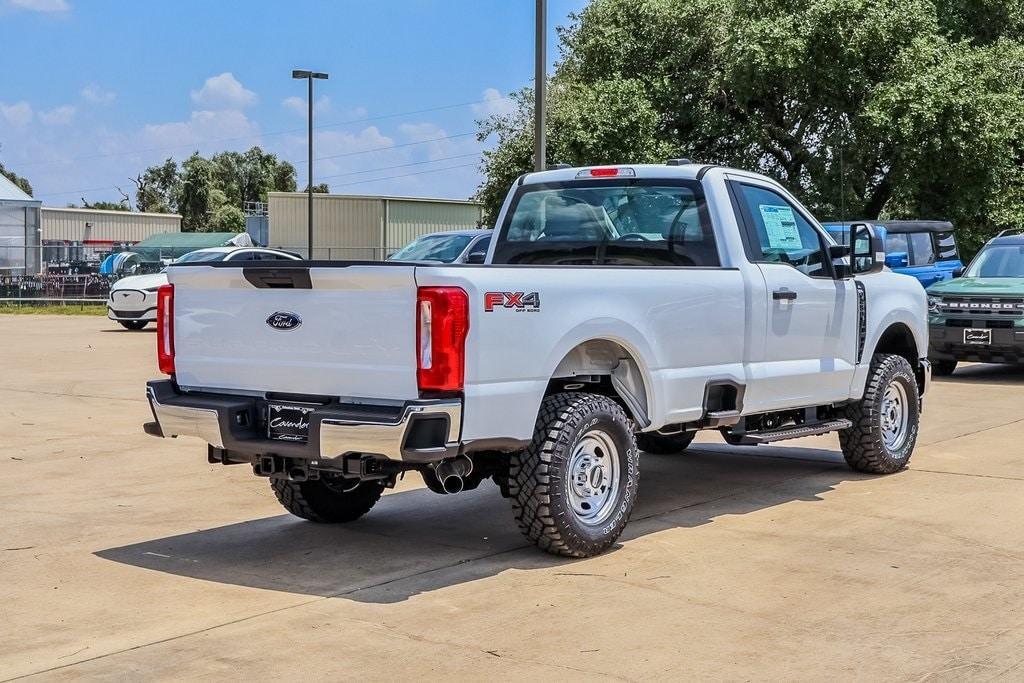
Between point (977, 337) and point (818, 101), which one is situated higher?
point (818, 101)

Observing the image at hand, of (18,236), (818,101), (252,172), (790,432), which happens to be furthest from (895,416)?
(252,172)

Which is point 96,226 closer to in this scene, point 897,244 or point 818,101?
point 818,101

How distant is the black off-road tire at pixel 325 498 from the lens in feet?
25.1

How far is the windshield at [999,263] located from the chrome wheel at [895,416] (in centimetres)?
833

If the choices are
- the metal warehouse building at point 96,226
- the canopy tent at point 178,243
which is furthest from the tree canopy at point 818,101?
the metal warehouse building at point 96,226

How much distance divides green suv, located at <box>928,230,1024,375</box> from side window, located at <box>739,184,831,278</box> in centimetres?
824

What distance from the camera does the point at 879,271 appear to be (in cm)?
954

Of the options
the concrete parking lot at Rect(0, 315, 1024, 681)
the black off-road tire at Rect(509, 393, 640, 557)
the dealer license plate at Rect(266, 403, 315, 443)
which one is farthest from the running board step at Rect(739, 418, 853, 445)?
the dealer license plate at Rect(266, 403, 315, 443)

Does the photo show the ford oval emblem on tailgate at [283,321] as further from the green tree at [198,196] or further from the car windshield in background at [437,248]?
the green tree at [198,196]

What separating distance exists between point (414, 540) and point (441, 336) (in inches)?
69.9

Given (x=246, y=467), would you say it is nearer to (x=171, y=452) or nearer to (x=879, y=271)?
(x=171, y=452)

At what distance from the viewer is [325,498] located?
7.75m

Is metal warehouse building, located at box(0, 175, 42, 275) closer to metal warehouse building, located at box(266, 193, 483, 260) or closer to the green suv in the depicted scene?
metal warehouse building, located at box(266, 193, 483, 260)

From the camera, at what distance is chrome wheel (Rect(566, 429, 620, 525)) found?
690cm
